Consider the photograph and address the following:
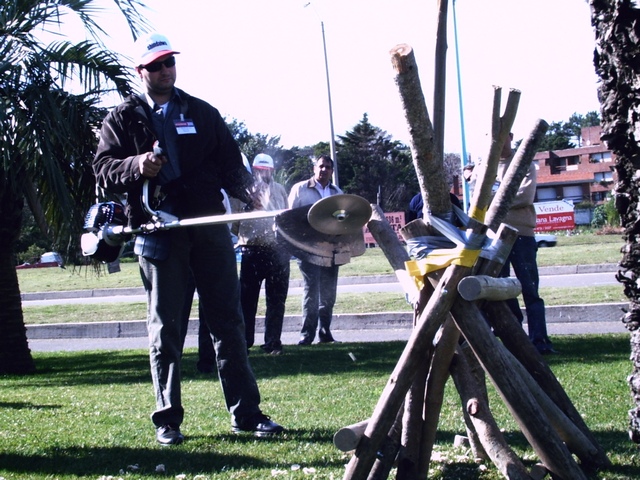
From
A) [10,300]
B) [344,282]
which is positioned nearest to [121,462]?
[10,300]

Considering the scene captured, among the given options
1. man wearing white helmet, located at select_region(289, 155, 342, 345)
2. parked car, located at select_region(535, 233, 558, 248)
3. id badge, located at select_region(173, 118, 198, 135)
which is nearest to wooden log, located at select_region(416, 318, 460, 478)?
id badge, located at select_region(173, 118, 198, 135)

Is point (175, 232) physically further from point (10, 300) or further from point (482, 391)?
point (10, 300)

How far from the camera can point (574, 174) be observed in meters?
74.8

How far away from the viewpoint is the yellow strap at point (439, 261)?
11.2 ft

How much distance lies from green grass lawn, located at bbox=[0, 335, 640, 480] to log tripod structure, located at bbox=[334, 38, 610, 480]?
28 cm

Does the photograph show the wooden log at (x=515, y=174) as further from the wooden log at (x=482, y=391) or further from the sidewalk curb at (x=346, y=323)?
the sidewalk curb at (x=346, y=323)

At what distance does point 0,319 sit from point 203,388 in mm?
3384

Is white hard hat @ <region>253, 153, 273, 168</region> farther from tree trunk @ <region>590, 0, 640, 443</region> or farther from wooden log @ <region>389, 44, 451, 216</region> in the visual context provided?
tree trunk @ <region>590, 0, 640, 443</region>

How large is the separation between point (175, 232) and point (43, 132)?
3.90 m

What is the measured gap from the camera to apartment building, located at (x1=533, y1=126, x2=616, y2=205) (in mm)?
73125

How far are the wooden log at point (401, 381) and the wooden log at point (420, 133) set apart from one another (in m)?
0.20

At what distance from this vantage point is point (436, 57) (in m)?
3.69

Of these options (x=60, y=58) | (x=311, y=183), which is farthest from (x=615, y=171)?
(x=60, y=58)

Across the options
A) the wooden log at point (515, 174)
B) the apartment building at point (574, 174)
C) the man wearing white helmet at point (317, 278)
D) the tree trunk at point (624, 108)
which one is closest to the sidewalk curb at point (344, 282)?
the man wearing white helmet at point (317, 278)
